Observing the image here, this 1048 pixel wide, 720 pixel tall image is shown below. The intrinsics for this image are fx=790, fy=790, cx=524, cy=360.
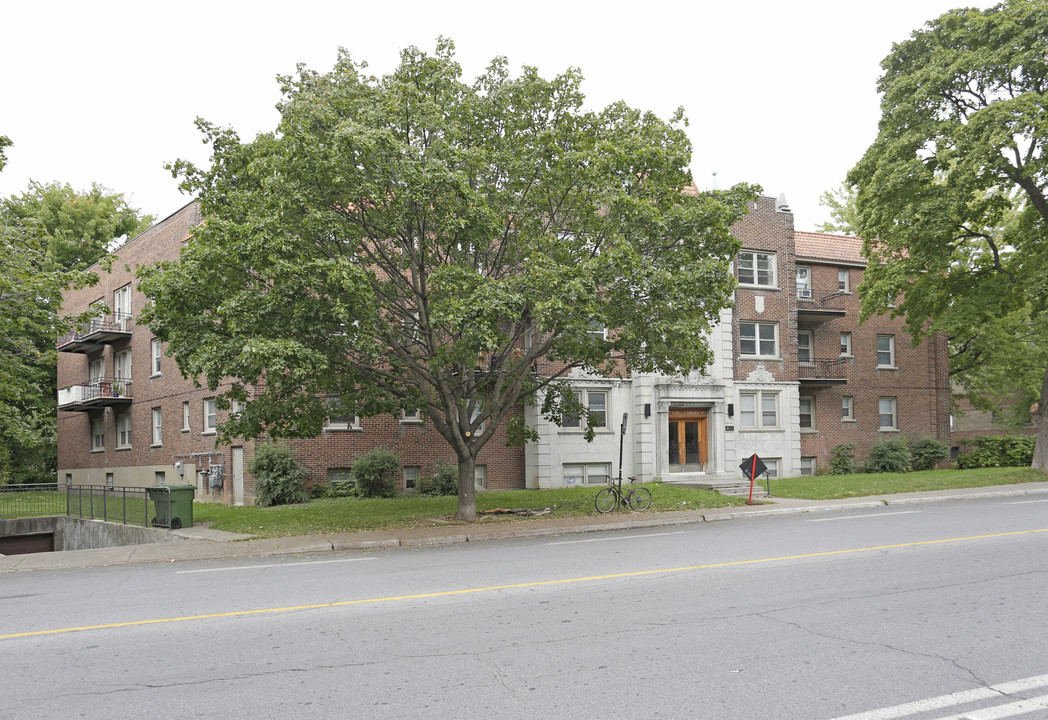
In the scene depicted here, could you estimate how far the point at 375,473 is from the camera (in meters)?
23.9

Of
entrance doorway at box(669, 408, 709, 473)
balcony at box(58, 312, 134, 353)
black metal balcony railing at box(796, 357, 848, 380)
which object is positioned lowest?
entrance doorway at box(669, 408, 709, 473)

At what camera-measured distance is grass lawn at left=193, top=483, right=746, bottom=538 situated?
55.5ft

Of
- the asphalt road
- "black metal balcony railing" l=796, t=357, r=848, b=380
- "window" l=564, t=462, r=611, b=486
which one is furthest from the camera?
"black metal balcony railing" l=796, t=357, r=848, b=380

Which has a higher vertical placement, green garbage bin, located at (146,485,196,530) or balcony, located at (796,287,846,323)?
balcony, located at (796,287,846,323)

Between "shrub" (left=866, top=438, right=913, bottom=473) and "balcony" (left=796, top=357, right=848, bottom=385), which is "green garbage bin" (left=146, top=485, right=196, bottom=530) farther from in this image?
"shrub" (left=866, top=438, right=913, bottom=473)

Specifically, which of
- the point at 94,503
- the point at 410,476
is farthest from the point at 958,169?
the point at 94,503

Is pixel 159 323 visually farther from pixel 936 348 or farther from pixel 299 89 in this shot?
pixel 936 348

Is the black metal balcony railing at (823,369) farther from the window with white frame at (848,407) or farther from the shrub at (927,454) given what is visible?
the shrub at (927,454)

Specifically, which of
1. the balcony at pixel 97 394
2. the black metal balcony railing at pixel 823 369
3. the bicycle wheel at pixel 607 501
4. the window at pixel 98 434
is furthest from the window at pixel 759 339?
the window at pixel 98 434

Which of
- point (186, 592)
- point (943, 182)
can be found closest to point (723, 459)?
point (943, 182)

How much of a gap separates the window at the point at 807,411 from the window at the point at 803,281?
14.1 ft

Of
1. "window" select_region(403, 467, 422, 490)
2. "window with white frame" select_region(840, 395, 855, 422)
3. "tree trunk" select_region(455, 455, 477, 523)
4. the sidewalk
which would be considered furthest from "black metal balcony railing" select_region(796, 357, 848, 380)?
"tree trunk" select_region(455, 455, 477, 523)

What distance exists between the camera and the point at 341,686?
534cm

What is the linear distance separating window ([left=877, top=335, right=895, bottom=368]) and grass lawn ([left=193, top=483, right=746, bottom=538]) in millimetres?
15945
